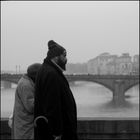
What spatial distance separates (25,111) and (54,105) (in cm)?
48

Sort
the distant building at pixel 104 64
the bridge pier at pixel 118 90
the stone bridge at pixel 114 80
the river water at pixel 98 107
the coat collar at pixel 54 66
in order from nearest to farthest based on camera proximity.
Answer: the coat collar at pixel 54 66 < the river water at pixel 98 107 < the bridge pier at pixel 118 90 < the stone bridge at pixel 114 80 < the distant building at pixel 104 64

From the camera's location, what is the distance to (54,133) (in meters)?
2.18

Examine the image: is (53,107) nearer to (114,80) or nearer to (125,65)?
(125,65)

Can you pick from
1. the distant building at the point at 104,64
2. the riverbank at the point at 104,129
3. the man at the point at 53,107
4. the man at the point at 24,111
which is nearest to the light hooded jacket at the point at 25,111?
the man at the point at 24,111

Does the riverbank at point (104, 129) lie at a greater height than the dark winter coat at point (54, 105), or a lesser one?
lesser

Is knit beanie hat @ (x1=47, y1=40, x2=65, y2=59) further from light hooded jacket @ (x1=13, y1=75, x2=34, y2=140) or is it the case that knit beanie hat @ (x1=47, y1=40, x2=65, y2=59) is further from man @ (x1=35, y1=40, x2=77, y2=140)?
light hooded jacket @ (x1=13, y1=75, x2=34, y2=140)

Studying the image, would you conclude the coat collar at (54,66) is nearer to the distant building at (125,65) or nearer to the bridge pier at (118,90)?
the distant building at (125,65)

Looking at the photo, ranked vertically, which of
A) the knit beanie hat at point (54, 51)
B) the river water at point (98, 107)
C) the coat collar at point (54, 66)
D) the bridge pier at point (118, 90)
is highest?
the knit beanie hat at point (54, 51)

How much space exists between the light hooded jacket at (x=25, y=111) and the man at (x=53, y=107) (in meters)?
0.27

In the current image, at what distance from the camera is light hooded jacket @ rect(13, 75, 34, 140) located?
256cm

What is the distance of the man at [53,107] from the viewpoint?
2.18 meters

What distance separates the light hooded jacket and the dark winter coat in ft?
0.89

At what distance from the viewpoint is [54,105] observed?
7.16 feet

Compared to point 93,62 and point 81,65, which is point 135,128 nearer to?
point 93,62
